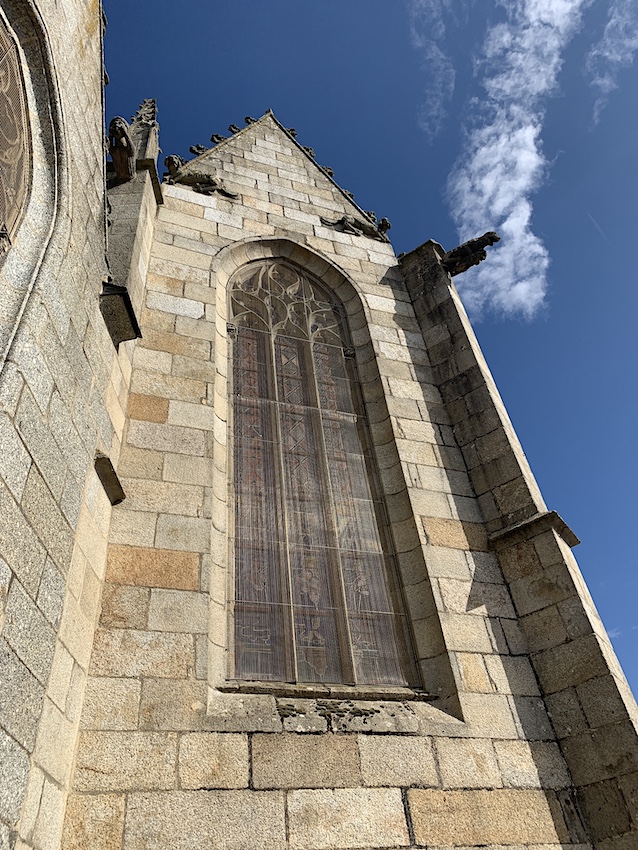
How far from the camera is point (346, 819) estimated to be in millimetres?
3504

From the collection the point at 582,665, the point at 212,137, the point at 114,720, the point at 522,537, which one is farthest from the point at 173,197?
the point at 582,665

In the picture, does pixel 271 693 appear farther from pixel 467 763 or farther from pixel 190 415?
pixel 190 415

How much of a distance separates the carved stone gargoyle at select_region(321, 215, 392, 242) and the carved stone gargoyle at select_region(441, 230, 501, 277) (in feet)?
4.07

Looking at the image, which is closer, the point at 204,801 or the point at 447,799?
the point at 204,801

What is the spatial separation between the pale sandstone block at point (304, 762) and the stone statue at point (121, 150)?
19.0 feet

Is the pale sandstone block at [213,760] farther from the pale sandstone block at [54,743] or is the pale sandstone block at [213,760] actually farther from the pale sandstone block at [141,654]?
the pale sandstone block at [54,743]

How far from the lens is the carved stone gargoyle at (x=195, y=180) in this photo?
8.11 meters

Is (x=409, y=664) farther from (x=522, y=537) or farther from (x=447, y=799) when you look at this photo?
(x=522, y=537)

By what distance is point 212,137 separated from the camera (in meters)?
9.89

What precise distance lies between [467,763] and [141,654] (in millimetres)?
2157

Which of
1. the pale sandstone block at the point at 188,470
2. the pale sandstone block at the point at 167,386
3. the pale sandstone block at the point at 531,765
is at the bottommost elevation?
the pale sandstone block at the point at 531,765

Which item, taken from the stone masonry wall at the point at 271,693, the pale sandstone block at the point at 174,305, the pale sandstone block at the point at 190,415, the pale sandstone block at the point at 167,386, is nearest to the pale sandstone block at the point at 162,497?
the stone masonry wall at the point at 271,693

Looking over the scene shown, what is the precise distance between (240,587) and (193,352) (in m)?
2.29

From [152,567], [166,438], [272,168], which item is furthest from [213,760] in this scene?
[272,168]
